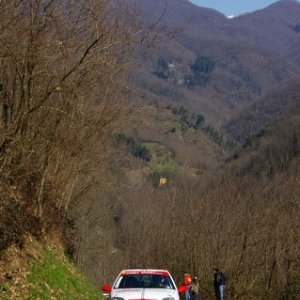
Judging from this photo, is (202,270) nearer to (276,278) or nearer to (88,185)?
(276,278)

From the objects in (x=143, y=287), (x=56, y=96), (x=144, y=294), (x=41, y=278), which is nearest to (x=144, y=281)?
(x=143, y=287)

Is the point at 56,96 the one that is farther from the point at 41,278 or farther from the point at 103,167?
the point at 41,278

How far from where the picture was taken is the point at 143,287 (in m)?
12.6

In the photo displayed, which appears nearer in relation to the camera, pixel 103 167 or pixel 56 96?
pixel 56 96

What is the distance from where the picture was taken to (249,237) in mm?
28203

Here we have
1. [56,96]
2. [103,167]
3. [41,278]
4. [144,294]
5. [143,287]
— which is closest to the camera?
[144,294]

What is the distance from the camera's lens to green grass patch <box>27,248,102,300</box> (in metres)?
13.3

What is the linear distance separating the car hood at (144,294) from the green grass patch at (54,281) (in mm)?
1837

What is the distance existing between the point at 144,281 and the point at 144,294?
1125mm

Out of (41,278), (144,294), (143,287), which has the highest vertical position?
(144,294)

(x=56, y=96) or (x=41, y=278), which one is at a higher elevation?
(x=56, y=96)

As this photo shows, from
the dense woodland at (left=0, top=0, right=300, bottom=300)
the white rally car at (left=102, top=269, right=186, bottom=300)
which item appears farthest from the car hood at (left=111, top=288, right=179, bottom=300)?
the dense woodland at (left=0, top=0, right=300, bottom=300)

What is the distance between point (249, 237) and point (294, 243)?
2231 mm

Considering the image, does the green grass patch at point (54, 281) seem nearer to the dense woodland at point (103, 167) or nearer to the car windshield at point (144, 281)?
the dense woodland at point (103, 167)
